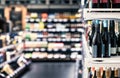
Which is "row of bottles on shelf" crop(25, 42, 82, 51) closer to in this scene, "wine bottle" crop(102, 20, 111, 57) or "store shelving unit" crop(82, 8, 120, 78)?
"wine bottle" crop(102, 20, 111, 57)

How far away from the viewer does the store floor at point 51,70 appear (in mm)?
9430

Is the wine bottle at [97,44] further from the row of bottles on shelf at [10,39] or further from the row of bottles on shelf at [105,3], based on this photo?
the row of bottles on shelf at [10,39]

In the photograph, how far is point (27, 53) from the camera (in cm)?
1215

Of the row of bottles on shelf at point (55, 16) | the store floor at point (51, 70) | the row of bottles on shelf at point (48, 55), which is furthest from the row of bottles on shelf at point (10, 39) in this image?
the row of bottles on shelf at point (55, 16)

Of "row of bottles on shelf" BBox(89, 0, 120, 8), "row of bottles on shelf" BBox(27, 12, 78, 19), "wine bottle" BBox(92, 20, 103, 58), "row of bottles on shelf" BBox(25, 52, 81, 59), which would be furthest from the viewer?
"row of bottles on shelf" BBox(27, 12, 78, 19)

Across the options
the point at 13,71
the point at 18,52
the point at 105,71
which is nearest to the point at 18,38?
the point at 18,52

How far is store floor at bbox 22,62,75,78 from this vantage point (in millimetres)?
9430

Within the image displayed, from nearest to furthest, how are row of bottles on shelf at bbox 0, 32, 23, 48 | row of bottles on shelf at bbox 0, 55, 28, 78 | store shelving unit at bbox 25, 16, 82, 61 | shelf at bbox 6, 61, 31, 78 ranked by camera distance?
1. row of bottles on shelf at bbox 0, 55, 28, 78
2. shelf at bbox 6, 61, 31, 78
3. row of bottles on shelf at bbox 0, 32, 23, 48
4. store shelving unit at bbox 25, 16, 82, 61

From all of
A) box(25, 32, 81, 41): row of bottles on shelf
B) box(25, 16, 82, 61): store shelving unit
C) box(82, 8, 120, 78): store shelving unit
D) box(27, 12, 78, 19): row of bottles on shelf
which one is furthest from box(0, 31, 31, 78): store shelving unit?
box(82, 8, 120, 78): store shelving unit

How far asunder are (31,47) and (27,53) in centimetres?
32

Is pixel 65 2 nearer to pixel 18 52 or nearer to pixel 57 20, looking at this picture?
pixel 57 20

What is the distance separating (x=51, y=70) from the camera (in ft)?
Answer: 33.9

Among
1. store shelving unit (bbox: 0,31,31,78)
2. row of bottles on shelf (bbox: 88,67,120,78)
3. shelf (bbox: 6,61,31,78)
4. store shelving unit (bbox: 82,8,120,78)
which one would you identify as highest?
store shelving unit (bbox: 82,8,120,78)

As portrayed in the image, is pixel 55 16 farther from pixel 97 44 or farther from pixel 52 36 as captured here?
pixel 97 44
